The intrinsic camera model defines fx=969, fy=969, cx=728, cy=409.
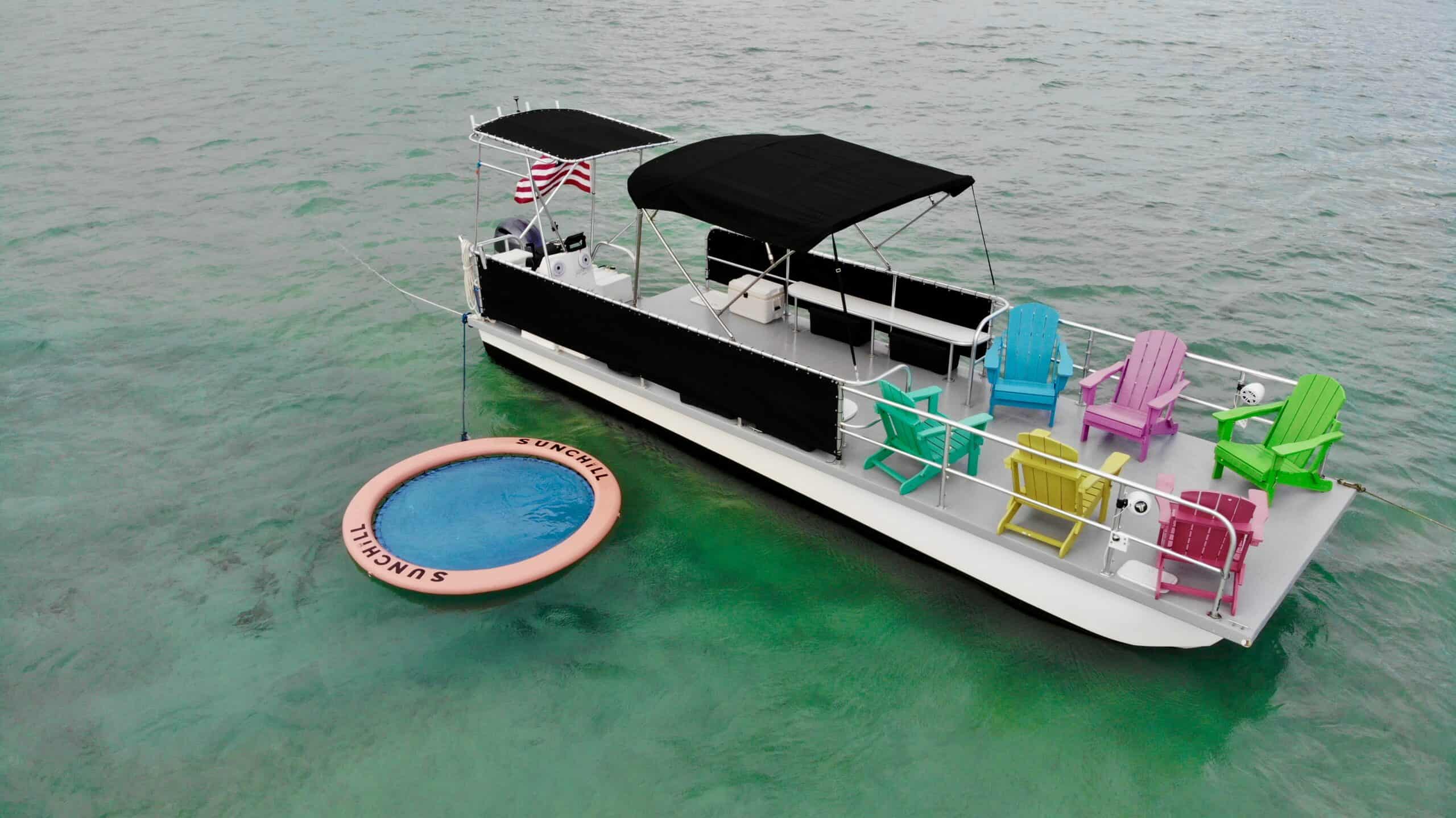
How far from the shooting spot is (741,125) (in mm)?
25375

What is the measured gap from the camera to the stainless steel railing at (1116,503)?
723 cm

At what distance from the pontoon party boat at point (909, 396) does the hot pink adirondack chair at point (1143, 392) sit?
2 cm

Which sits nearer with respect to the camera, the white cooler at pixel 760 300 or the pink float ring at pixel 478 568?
the pink float ring at pixel 478 568

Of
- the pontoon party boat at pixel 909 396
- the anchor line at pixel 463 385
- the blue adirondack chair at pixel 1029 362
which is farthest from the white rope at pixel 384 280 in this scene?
the blue adirondack chair at pixel 1029 362

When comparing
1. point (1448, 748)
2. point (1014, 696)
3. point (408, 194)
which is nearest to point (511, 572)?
point (1014, 696)

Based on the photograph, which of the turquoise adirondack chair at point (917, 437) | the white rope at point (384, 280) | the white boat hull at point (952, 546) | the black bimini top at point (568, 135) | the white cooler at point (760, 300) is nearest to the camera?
the white boat hull at point (952, 546)

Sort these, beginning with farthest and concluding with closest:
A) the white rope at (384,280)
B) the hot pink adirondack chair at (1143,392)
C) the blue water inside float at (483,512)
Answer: the white rope at (384,280) → the blue water inside float at (483,512) → the hot pink adirondack chair at (1143,392)

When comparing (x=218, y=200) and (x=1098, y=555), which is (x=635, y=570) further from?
(x=218, y=200)

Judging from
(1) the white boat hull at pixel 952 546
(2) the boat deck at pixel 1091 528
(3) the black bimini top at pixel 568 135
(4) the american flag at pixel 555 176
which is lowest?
(1) the white boat hull at pixel 952 546

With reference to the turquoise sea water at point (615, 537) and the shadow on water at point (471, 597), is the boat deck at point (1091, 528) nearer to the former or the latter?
the turquoise sea water at point (615, 537)

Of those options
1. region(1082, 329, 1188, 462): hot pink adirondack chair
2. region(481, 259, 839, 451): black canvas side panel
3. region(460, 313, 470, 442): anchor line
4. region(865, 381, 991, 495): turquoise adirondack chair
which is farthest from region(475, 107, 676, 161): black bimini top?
region(1082, 329, 1188, 462): hot pink adirondack chair

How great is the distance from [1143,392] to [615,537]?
18.2 ft

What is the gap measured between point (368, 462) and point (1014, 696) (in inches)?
310

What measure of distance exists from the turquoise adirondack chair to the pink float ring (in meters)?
2.91
